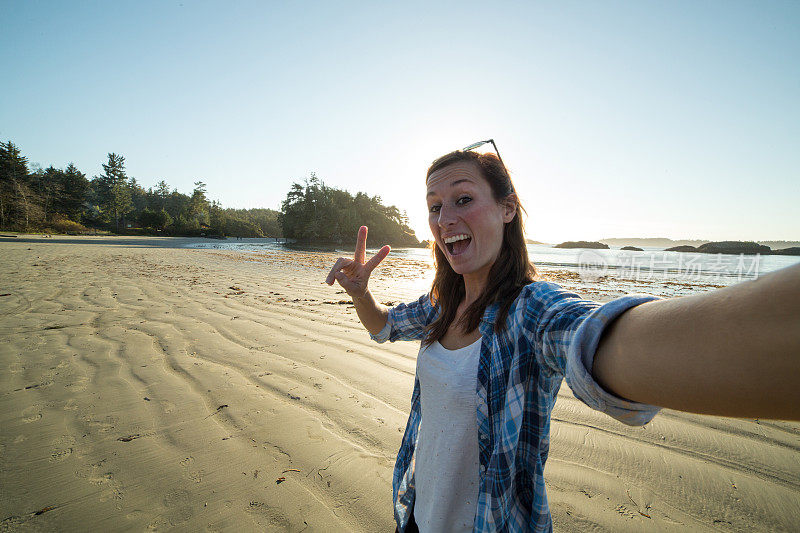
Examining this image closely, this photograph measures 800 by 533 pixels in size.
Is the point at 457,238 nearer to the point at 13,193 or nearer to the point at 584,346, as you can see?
the point at 584,346

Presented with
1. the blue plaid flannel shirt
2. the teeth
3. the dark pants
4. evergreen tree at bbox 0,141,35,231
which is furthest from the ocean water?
evergreen tree at bbox 0,141,35,231

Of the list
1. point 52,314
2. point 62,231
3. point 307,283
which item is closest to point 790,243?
point 307,283

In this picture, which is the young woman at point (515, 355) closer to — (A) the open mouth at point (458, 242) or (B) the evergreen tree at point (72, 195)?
(A) the open mouth at point (458, 242)

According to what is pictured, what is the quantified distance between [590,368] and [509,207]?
101 centimetres

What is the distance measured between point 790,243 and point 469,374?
7242cm

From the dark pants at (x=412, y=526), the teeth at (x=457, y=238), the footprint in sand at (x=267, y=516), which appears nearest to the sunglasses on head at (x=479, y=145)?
the teeth at (x=457, y=238)

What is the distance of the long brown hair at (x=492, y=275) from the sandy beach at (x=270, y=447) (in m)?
1.23

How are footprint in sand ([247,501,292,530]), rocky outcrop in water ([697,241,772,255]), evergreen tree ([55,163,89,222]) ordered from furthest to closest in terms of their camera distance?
evergreen tree ([55,163,89,222]) → rocky outcrop in water ([697,241,772,255]) → footprint in sand ([247,501,292,530])

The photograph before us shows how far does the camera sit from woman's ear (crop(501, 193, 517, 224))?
160 centimetres

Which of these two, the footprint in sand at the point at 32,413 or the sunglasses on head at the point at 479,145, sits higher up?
the sunglasses on head at the point at 479,145

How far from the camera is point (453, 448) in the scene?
1216mm

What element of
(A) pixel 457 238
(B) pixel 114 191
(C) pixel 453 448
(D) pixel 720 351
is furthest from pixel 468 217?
(B) pixel 114 191

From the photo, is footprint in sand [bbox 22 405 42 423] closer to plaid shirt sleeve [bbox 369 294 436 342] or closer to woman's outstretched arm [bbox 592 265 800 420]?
plaid shirt sleeve [bbox 369 294 436 342]

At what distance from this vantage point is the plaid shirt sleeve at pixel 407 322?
1845 mm
